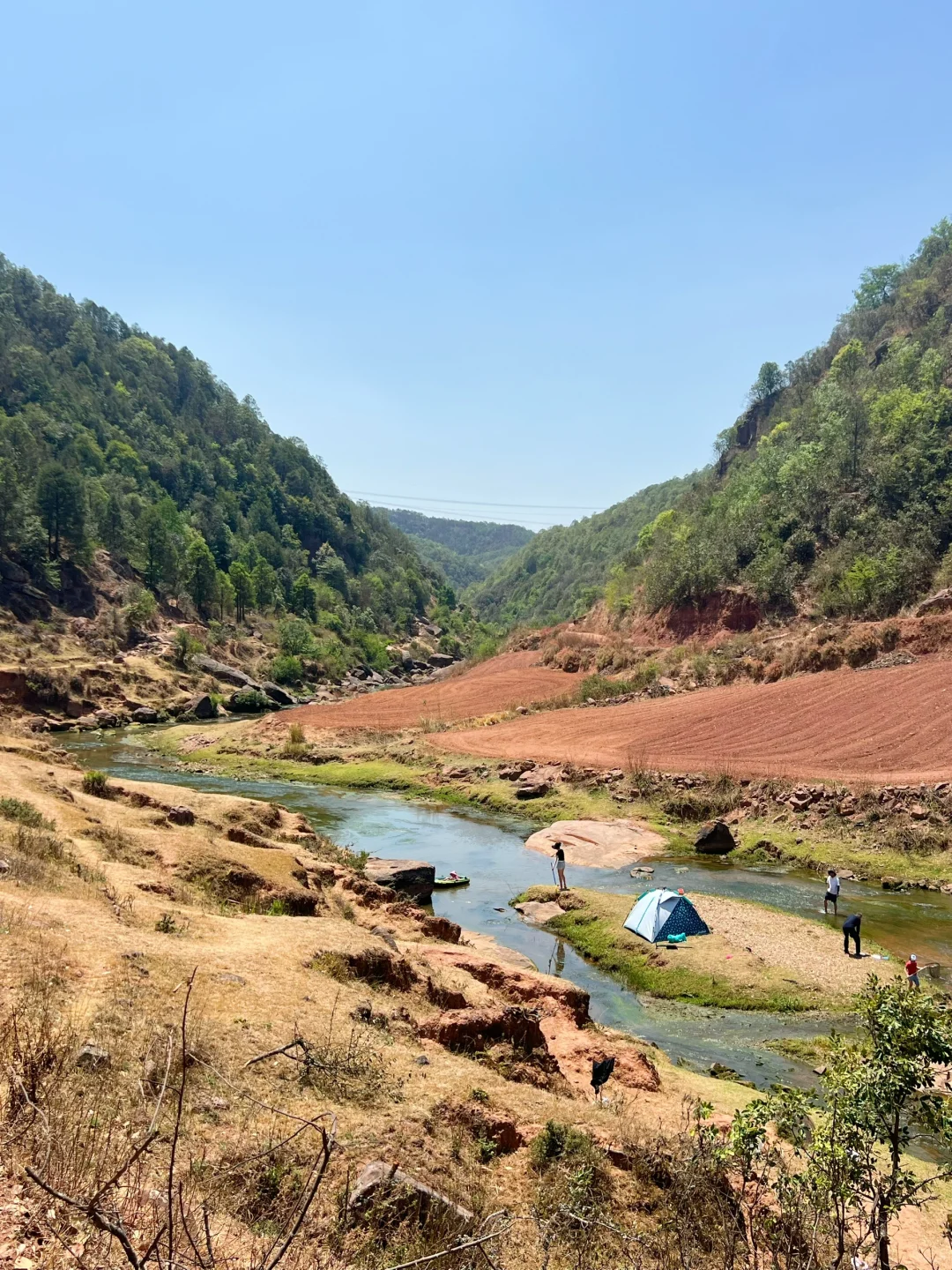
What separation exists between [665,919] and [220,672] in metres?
64.8

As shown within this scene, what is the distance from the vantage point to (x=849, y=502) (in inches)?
2574

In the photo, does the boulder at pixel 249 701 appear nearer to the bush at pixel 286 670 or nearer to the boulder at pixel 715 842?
the bush at pixel 286 670

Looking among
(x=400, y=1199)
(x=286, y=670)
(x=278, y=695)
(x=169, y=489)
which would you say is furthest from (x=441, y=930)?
(x=169, y=489)

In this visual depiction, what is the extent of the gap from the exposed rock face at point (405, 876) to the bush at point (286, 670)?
6636 cm

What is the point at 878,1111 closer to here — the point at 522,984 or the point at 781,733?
the point at 522,984

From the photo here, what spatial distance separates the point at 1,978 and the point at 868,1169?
834 centimetres

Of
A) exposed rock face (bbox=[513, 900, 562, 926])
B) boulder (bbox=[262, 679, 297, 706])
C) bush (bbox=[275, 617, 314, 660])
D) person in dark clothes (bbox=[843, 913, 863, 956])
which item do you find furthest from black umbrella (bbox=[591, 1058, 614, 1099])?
bush (bbox=[275, 617, 314, 660])

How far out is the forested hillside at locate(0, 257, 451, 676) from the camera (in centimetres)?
8269

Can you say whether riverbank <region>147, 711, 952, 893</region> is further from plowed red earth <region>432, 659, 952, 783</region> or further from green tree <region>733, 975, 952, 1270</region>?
green tree <region>733, 975, 952, 1270</region>

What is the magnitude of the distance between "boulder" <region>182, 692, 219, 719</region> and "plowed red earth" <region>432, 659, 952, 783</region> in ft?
81.3

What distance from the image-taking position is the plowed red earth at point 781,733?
111ft

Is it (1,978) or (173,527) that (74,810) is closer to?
(1,978)

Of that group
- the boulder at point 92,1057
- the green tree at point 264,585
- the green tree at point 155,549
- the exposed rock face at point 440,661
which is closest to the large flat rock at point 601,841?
the boulder at point 92,1057

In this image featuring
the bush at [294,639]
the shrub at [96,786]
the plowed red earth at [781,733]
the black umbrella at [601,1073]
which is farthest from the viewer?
the bush at [294,639]
